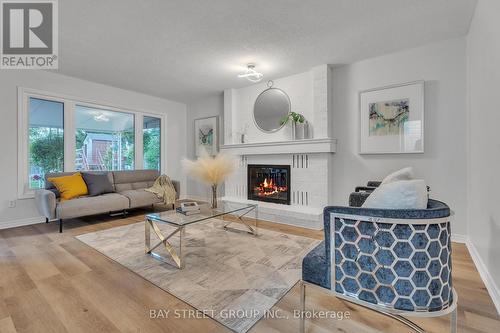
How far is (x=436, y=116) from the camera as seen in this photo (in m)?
2.98

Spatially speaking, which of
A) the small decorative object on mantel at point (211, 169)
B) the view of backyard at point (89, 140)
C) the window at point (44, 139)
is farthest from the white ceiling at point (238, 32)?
the small decorative object on mantel at point (211, 169)

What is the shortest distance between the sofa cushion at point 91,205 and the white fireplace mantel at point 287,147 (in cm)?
212

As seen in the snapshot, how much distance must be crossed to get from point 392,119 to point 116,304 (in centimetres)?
363

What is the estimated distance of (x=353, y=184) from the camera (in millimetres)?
3574

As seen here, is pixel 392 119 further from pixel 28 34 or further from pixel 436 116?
pixel 28 34

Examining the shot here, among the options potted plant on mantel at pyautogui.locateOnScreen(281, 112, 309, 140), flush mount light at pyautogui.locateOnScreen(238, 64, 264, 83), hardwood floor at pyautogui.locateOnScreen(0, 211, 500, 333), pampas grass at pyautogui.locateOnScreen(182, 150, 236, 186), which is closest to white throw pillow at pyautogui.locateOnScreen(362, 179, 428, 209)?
hardwood floor at pyautogui.locateOnScreen(0, 211, 500, 333)

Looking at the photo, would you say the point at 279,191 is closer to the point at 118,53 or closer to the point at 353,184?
the point at 353,184

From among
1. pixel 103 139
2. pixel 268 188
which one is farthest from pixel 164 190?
pixel 268 188

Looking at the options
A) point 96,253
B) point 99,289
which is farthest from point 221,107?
point 99,289

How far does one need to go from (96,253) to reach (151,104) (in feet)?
12.3

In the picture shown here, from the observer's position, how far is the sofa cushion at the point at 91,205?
Answer: 3328 mm

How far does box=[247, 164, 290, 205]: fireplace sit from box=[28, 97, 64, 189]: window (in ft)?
11.0

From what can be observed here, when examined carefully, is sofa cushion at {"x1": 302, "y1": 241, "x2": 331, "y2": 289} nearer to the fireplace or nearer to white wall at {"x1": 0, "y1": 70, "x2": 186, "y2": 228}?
the fireplace

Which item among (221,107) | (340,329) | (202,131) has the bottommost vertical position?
(340,329)
